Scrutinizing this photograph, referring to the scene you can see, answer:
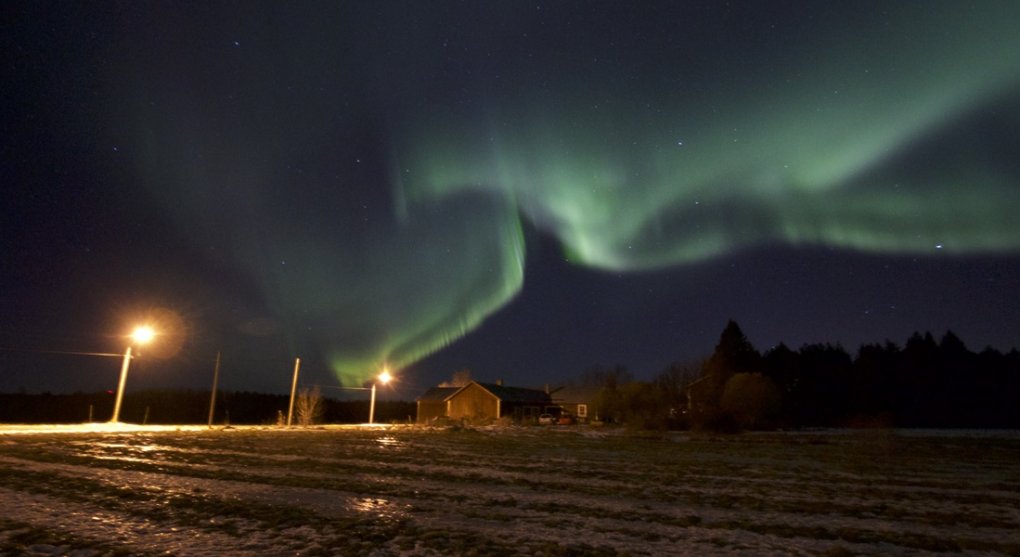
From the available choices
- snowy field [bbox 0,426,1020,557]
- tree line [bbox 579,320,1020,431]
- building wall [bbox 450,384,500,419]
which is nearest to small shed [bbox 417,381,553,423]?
building wall [bbox 450,384,500,419]

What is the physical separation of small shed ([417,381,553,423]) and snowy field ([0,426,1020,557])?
2346 inches

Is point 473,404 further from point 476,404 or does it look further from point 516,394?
point 516,394

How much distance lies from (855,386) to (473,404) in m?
54.5

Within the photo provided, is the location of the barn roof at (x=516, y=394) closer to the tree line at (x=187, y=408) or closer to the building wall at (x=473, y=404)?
the building wall at (x=473, y=404)

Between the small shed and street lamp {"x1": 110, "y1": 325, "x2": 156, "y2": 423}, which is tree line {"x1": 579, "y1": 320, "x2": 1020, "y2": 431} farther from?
street lamp {"x1": 110, "y1": 325, "x2": 156, "y2": 423}

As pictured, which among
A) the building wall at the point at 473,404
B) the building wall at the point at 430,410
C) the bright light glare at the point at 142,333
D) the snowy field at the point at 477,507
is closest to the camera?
the snowy field at the point at 477,507

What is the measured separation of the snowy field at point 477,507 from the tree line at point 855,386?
47024 mm

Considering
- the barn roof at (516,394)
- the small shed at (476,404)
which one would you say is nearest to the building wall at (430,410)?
the small shed at (476,404)

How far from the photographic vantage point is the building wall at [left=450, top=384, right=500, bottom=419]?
8263 centimetres

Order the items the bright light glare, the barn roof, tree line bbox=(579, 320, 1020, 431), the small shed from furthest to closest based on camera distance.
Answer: the barn roof, the small shed, tree line bbox=(579, 320, 1020, 431), the bright light glare

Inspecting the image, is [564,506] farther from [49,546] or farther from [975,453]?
[975,453]

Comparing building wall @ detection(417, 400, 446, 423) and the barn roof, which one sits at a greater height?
the barn roof

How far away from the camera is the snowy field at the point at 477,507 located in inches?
376

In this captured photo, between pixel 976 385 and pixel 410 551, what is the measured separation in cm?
10419
